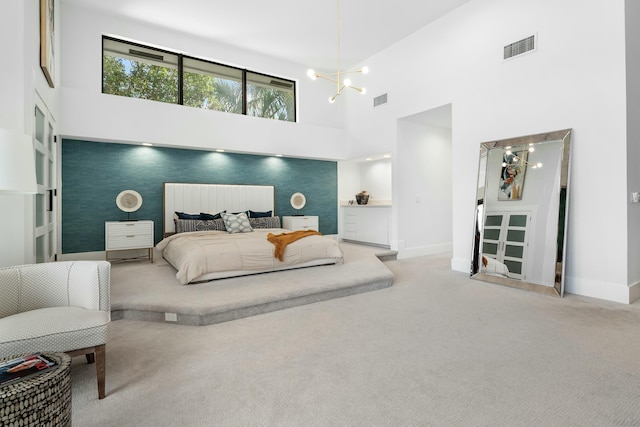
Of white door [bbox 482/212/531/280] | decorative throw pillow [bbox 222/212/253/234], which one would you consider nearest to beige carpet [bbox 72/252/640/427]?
white door [bbox 482/212/531/280]

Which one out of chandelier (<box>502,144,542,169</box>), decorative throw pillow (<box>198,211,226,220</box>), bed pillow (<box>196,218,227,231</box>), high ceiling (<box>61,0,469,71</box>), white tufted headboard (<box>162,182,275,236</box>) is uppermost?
high ceiling (<box>61,0,469,71</box>)

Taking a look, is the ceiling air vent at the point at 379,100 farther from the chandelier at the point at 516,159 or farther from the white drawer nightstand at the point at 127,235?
the white drawer nightstand at the point at 127,235

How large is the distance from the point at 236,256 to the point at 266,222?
2.41 m

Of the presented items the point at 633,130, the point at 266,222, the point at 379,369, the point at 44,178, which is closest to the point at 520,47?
the point at 633,130

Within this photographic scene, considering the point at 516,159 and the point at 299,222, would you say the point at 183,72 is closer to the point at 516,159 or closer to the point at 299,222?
the point at 299,222

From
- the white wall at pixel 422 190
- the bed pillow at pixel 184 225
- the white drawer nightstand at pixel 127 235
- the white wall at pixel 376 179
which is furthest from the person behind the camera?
the white wall at pixel 376 179

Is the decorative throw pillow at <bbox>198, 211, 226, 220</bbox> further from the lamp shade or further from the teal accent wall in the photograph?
the lamp shade

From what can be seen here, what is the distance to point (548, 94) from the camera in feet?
13.0

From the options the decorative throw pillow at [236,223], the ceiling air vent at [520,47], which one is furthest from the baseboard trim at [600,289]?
the decorative throw pillow at [236,223]

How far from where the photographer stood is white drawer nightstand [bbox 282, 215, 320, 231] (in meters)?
6.71

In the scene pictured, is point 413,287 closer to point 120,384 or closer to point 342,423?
point 342,423

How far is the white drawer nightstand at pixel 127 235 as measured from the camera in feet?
16.6

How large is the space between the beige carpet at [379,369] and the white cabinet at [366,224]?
3.41 m

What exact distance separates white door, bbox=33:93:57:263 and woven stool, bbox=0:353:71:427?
2428mm
